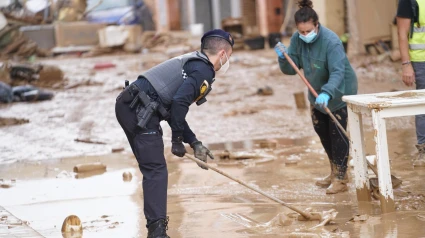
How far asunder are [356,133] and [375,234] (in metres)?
1.22

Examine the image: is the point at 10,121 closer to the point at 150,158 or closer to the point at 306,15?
the point at 306,15

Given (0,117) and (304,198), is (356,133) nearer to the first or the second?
(304,198)

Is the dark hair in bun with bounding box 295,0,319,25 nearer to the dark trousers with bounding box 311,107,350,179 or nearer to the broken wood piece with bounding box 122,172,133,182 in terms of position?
the dark trousers with bounding box 311,107,350,179

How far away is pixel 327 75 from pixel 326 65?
0.37 ft

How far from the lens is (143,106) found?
19.6 ft

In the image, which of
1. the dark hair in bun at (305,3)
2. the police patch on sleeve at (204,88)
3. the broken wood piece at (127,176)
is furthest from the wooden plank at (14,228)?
the dark hair in bun at (305,3)

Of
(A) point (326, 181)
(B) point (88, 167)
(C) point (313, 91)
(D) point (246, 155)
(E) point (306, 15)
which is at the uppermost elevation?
(E) point (306, 15)

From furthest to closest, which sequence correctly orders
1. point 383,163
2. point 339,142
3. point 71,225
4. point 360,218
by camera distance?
point 339,142 < point 71,225 < point 383,163 < point 360,218

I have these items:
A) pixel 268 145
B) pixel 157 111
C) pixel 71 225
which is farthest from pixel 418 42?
pixel 71 225

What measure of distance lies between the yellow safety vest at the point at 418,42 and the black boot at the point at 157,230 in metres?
3.59

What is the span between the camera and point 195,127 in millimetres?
12625

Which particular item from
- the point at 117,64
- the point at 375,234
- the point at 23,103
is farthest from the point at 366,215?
the point at 117,64

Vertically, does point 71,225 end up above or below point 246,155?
above

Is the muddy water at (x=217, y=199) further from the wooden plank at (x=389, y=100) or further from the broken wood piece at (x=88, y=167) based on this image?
the wooden plank at (x=389, y=100)
